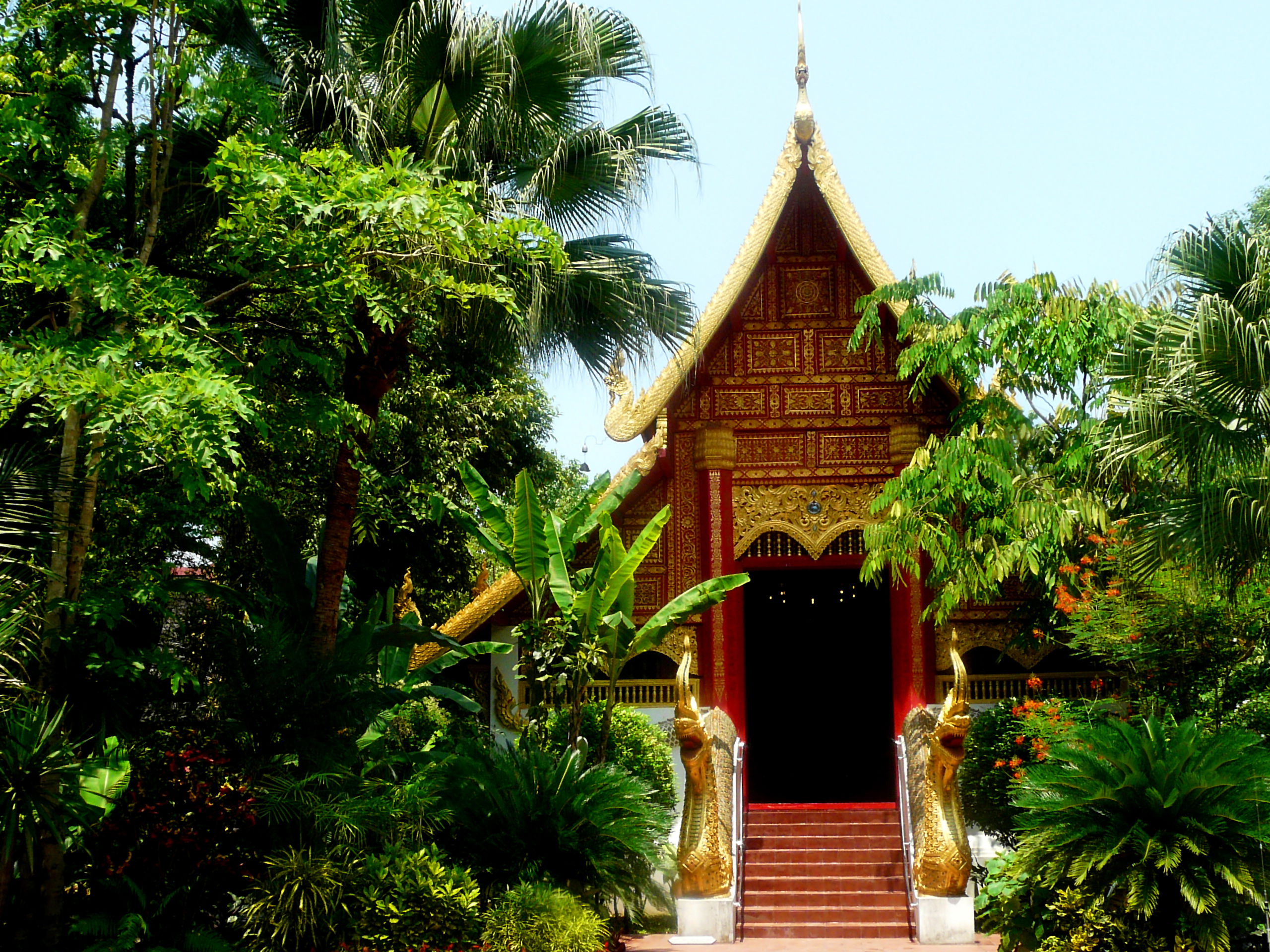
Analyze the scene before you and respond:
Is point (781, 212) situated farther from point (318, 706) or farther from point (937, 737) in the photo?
point (318, 706)

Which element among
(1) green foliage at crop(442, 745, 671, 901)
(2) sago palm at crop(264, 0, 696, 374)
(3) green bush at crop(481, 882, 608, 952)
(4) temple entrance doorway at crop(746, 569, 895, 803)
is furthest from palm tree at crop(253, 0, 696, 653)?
(4) temple entrance doorway at crop(746, 569, 895, 803)

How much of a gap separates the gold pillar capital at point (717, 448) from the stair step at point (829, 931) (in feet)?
13.0

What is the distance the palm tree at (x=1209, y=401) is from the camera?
288 inches

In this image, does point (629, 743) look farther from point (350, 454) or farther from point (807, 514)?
point (350, 454)

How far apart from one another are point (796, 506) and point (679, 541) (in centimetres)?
109

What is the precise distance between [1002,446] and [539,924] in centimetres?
505

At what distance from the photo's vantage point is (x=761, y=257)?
12.1 meters

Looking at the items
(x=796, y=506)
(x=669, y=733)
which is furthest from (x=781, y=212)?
(x=669, y=733)

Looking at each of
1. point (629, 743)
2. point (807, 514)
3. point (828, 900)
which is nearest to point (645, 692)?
point (629, 743)

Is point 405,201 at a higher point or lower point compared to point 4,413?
higher

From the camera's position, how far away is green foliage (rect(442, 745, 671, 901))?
8.49m

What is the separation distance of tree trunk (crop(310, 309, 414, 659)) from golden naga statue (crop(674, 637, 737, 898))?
2.70 metres

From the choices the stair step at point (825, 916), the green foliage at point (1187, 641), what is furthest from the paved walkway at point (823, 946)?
the green foliage at point (1187, 641)

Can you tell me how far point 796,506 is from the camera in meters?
12.0
